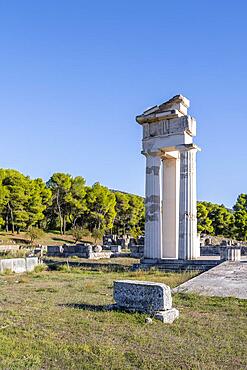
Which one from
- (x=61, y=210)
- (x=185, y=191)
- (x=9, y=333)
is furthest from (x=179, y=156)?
(x=61, y=210)

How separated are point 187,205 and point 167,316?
12417 millimetres

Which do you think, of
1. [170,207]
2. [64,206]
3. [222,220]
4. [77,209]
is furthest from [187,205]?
[222,220]

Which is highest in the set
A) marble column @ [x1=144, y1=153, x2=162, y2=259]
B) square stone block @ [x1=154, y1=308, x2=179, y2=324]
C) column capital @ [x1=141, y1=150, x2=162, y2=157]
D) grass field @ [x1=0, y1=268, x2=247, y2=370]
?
column capital @ [x1=141, y1=150, x2=162, y2=157]

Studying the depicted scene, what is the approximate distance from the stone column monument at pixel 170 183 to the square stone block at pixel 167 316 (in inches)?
456

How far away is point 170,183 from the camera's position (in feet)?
73.0

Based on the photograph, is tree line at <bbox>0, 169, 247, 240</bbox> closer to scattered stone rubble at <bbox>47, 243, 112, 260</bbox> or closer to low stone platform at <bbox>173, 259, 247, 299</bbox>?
scattered stone rubble at <bbox>47, 243, 112, 260</bbox>

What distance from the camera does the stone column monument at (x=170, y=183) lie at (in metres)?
19.9

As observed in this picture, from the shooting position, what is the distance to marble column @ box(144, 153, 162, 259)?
2064 centimetres

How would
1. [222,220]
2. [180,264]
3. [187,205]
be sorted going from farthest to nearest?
[222,220], [187,205], [180,264]

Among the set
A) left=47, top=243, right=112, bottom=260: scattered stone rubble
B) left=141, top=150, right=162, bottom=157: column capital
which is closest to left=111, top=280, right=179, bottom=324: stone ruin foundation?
left=141, top=150, right=162, bottom=157: column capital

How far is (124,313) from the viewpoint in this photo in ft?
27.4

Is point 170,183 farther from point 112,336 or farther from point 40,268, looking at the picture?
point 112,336

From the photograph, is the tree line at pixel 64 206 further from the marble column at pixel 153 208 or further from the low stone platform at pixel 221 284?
the low stone platform at pixel 221 284

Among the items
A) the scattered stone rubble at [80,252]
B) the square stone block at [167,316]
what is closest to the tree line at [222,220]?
the scattered stone rubble at [80,252]
